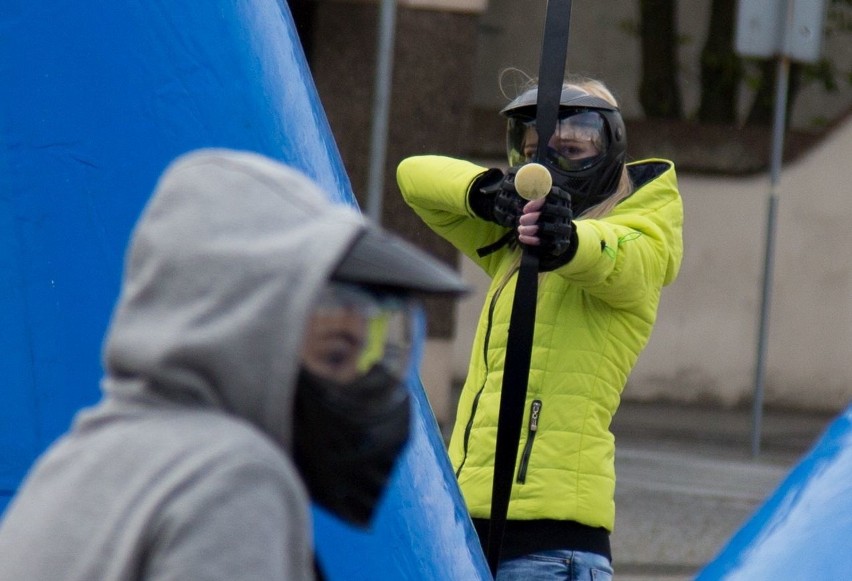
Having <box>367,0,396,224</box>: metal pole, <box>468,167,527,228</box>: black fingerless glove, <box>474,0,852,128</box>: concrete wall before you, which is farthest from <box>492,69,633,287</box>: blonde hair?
<box>474,0,852,128</box>: concrete wall

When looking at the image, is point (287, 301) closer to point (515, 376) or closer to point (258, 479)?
point (258, 479)

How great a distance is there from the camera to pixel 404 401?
1.38m

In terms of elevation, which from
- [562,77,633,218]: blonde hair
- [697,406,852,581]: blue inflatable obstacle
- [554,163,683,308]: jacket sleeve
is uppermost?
[562,77,633,218]: blonde hair

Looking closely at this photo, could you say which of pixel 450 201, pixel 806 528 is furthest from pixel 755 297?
pixel 806 528

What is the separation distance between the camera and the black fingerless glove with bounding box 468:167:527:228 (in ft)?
9.66

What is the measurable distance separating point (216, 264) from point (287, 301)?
0.06 metres

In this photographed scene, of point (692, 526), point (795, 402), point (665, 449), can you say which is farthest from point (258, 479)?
point (795, 402)

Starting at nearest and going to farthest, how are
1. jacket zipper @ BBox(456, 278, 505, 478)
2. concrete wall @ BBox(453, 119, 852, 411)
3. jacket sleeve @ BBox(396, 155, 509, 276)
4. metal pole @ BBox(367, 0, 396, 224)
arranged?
jacket zipper @ BBox(456, 278, 505, 478) < jacket sleeve @ BBox(396, 155, 509, 276) < metal pole @ BBox(367, 0, 396, 224) < concrete wall @ BBox(453, 119, 852, 411)

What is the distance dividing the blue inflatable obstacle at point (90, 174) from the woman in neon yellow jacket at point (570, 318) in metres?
0.29

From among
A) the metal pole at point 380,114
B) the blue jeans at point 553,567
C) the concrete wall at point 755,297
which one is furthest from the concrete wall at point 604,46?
the blue jeans at point 553,567

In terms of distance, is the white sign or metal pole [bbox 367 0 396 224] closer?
metal pole [bbox 367 0 396 224]

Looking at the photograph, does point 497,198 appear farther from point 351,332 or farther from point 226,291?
point 226,291

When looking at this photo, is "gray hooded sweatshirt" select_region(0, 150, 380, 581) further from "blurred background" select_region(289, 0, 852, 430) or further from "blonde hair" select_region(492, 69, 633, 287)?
"blurred background" select_region(289, 0, 852, 430)

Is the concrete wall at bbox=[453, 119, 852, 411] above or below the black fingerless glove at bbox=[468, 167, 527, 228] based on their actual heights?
below
